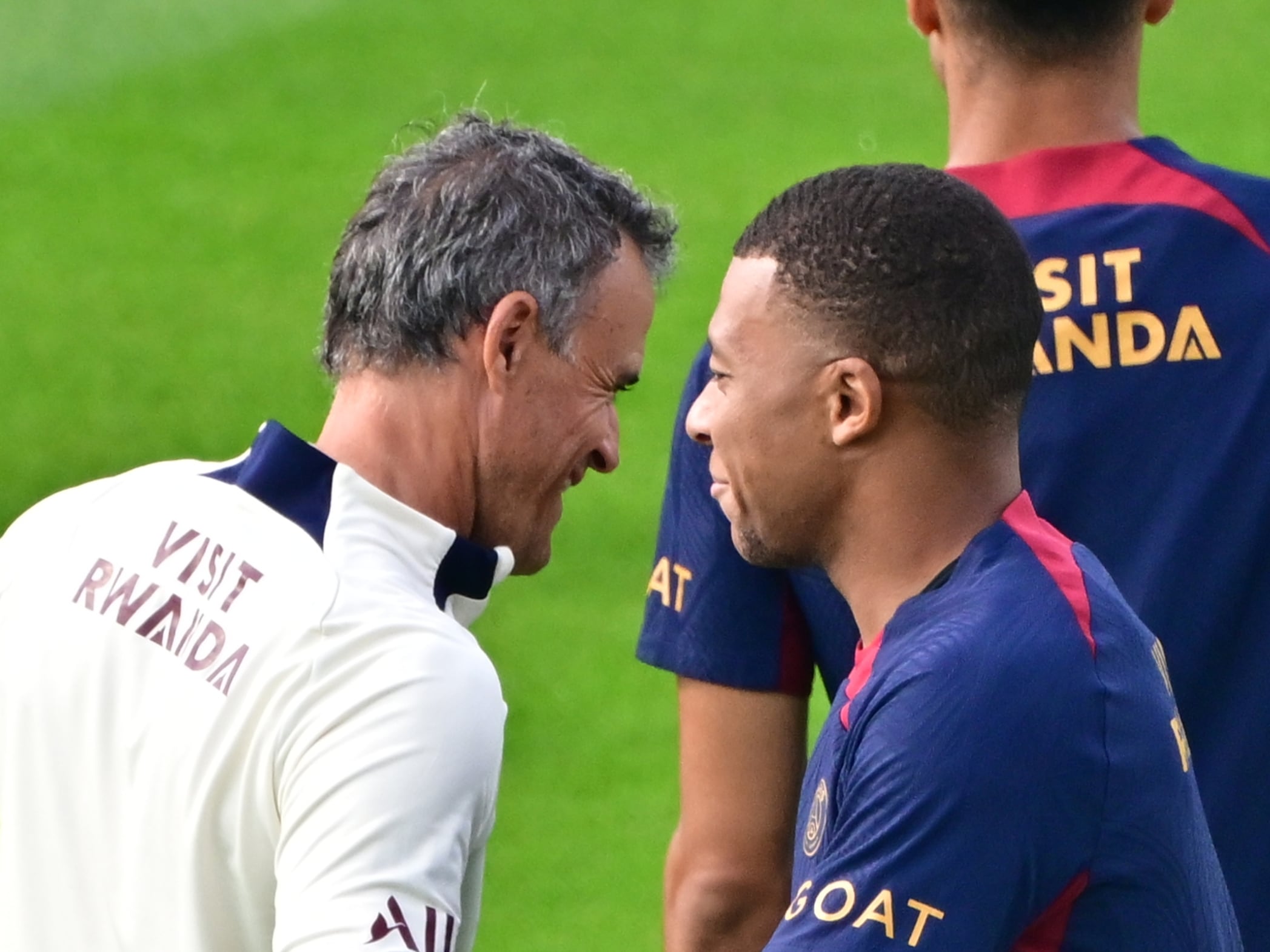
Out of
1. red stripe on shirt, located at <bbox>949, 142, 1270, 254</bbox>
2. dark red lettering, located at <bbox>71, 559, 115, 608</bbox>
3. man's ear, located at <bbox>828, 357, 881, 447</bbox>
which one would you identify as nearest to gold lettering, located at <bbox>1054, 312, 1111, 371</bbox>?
red stripe on shirt, located at <bbox>949, 142, 1270, 254</bbox>

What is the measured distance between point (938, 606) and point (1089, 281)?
506 millimetres

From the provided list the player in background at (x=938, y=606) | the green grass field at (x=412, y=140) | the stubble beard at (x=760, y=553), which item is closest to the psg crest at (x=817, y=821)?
the player in background at (x=938, y=606)

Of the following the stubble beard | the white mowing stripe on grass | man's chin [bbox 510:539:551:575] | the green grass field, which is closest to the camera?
the stubble beard

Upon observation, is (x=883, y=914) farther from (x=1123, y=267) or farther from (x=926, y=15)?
(x=926, y=15)

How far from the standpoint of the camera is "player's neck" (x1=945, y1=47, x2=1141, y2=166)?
224 centimetres

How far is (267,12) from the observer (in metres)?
11.6

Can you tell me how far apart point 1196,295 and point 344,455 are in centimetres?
89

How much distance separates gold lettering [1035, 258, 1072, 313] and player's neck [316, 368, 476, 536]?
2.00 ft

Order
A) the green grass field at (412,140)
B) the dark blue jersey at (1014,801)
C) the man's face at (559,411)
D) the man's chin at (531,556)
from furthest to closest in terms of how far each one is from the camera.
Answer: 1. the green grass field at (412,140)
2. the man's chin at (531,556)
3. the man's face at (559,411)
4. the dark blue jersey at (1014,801)

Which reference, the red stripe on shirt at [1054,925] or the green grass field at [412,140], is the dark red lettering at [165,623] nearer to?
the red stripe on shirt at [1054,925]

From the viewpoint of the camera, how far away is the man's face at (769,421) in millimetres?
1911

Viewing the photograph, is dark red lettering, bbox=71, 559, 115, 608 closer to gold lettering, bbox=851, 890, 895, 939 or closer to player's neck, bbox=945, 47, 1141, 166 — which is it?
gold lettering, bbox=851, 890, 895, 939

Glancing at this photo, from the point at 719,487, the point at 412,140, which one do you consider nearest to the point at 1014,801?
the point at 719,487

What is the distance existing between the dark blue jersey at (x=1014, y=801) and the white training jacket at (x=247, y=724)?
344mm
